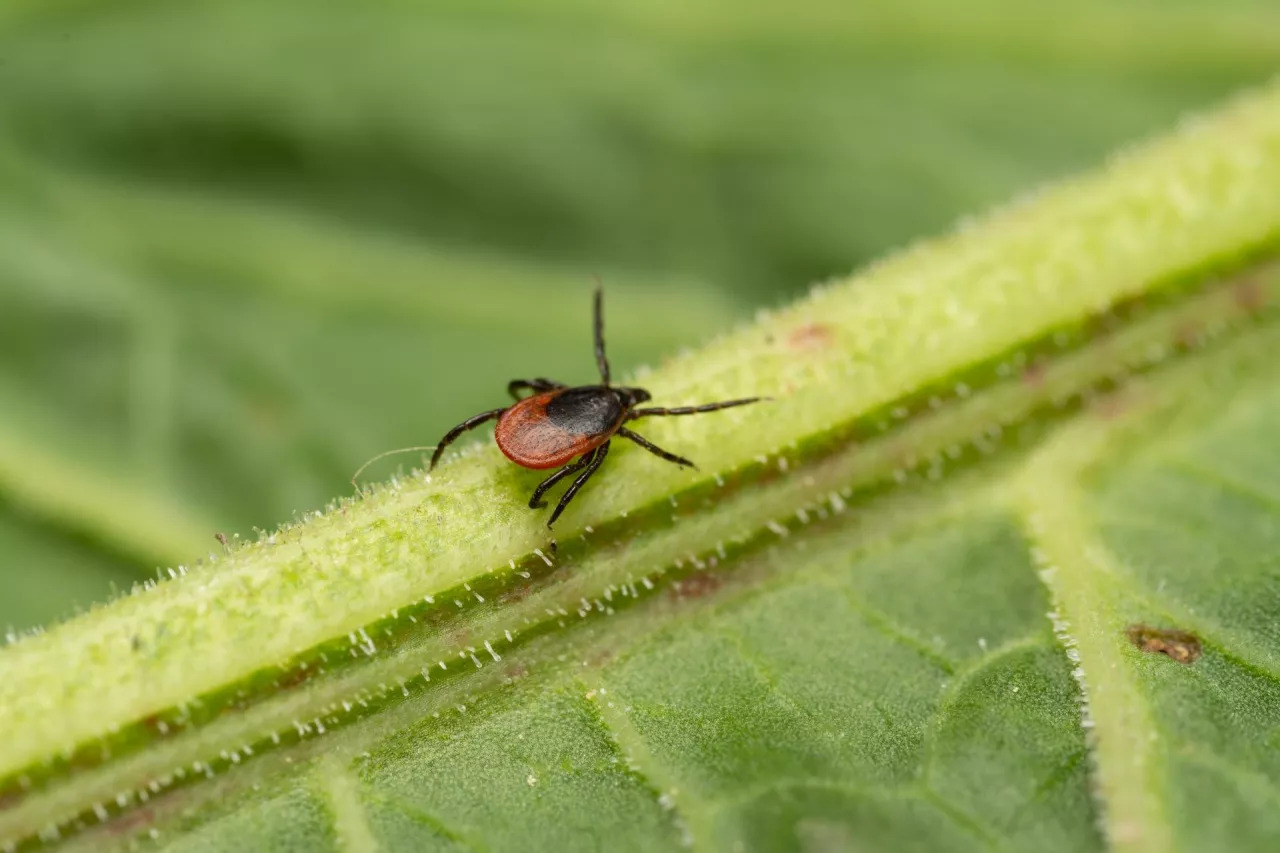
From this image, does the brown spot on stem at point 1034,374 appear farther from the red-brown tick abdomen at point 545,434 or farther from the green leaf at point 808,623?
the red-brown tick abdomen at point 545,434

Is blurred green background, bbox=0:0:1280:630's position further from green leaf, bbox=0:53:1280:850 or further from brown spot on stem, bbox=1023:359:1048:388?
brown spot on stem, bbox=1023:359:1048:388

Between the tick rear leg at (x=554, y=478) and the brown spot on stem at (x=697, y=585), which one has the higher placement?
the tick rear leg at (x=554, y=478)

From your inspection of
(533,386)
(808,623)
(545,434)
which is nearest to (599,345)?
(533,386)

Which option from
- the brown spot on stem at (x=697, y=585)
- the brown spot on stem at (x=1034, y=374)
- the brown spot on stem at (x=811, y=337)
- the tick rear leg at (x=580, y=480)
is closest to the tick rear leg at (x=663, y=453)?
the tick rear leg at (x=580, y=480)

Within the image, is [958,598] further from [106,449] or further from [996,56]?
[106,449]

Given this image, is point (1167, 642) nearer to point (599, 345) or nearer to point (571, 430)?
point (571, 430)

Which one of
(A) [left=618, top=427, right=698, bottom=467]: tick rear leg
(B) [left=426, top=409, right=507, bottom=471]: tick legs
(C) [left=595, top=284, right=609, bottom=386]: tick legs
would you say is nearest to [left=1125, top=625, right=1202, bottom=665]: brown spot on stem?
(A) [left=618, top=427, right=698, bottom=467]: tick rear leg

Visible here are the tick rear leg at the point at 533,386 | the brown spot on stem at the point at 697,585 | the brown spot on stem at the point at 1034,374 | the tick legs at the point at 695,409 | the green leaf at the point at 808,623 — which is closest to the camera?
the green leaf at the point at 808,623
